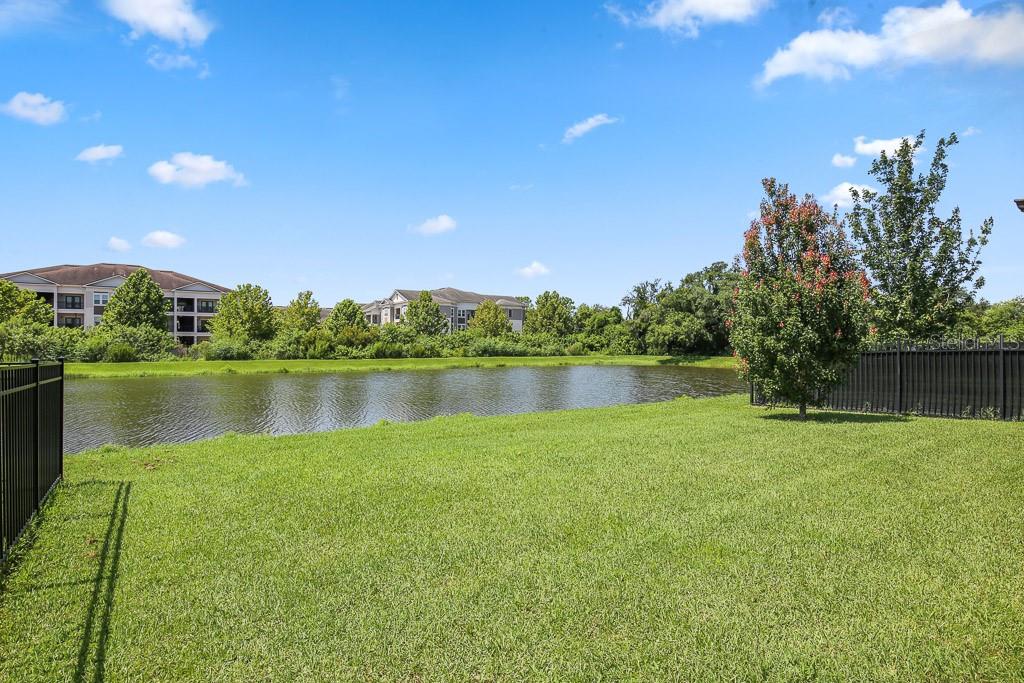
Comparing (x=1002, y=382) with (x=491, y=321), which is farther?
(x=491, y=321)

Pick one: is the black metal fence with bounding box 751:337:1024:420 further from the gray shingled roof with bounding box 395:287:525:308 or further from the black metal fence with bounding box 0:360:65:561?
the gray shingled roof with bounding box 395:287:525:308

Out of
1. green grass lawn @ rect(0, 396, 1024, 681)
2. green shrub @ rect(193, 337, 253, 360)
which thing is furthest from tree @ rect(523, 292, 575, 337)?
green grass lawn @ rect(0, 396, 1024, 681)

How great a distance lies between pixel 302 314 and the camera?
249 ft

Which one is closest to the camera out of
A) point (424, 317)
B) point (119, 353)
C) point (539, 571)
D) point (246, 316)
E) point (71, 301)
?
point (539, 571)

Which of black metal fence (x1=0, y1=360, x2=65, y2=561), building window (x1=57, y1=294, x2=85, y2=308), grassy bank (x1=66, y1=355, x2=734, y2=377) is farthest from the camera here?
building window (x1=57, y1=294, x2=85, y2=308)

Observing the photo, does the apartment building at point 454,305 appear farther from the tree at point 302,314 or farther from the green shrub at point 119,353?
the green shrub at point 119,353

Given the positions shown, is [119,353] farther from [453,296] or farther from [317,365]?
[453,296]

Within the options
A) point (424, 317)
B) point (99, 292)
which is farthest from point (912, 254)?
point (99, 292)

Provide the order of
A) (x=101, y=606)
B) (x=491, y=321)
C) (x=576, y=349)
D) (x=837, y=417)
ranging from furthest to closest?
(x=491, y=321) → (x=576, y=349) → (x=837, y=417) → (x=101, y=606)

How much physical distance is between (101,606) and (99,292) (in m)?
93.7

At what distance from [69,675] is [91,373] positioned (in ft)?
144

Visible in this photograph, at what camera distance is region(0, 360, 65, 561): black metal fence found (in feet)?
18.5

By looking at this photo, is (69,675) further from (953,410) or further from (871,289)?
(871,289)

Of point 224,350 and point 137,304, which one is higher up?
point 137,304
